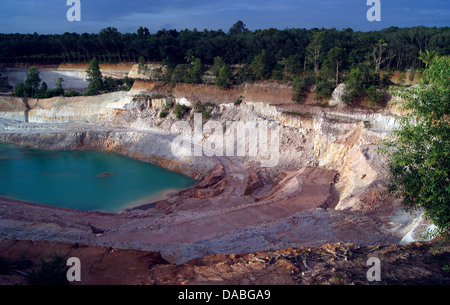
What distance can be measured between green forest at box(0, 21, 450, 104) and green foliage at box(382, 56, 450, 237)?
18.9 meters

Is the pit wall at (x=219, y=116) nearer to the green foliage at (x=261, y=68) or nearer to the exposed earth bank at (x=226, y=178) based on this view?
the exposed earth bank at (x=226, y=178)

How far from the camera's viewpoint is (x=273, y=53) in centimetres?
4497

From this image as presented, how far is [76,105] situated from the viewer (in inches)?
1684

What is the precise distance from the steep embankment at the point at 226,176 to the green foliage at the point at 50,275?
344 centimetres

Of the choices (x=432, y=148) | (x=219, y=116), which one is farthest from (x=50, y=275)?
(x=219, y=116)

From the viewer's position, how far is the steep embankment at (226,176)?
46.1 ft

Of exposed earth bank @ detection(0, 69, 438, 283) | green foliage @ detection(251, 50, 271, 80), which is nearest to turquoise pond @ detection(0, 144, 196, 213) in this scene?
exposed earth bank @ detection(0, 69, 438, 283)

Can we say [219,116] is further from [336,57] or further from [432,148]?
[432,148]

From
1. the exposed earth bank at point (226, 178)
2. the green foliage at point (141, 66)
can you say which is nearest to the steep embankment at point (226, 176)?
the exposed earth bank at point (226, 178)

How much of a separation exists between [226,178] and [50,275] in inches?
687

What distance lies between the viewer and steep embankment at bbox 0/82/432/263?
14047mm

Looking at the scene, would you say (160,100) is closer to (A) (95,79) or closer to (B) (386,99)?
(A) (95,79)
